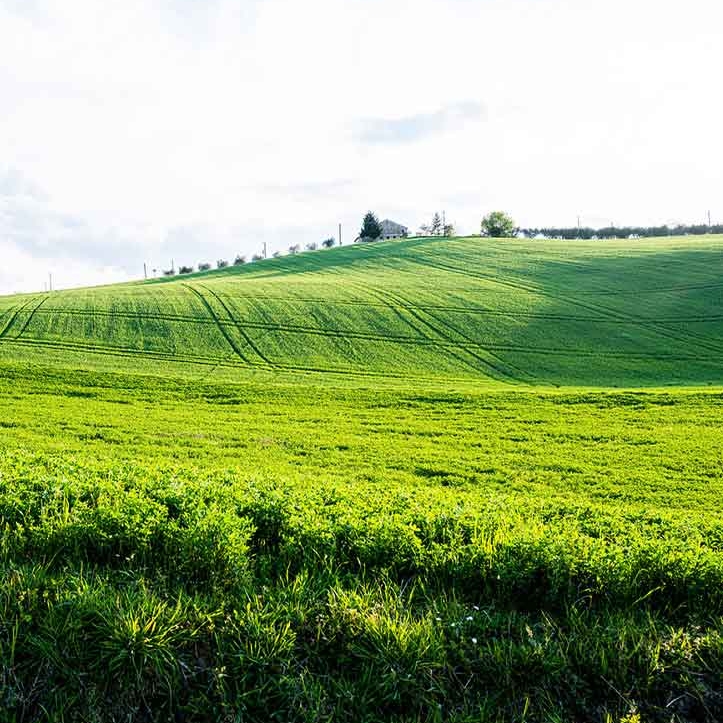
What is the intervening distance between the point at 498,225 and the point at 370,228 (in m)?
26.3

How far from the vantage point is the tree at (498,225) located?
4862 inches

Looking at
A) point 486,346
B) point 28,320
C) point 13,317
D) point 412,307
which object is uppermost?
point 13,317

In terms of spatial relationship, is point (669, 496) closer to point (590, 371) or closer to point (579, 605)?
point (579, 605)

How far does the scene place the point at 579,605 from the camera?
4656mm

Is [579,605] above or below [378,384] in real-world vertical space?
above

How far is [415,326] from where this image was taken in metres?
41.4

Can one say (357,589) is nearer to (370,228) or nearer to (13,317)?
(13,317)

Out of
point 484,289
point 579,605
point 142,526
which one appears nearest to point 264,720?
point 142,526

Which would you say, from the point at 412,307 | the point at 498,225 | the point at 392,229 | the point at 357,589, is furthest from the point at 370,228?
the point at 357,589

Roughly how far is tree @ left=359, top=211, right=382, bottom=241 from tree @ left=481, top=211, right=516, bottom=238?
859 inches

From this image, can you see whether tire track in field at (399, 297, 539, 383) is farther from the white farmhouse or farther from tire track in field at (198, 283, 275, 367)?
the white farmhouse

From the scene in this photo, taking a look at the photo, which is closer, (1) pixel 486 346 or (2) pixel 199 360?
(2) pixel 199 360

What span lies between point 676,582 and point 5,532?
5.63 meters

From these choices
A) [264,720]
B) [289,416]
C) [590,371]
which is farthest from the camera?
[590,371]
